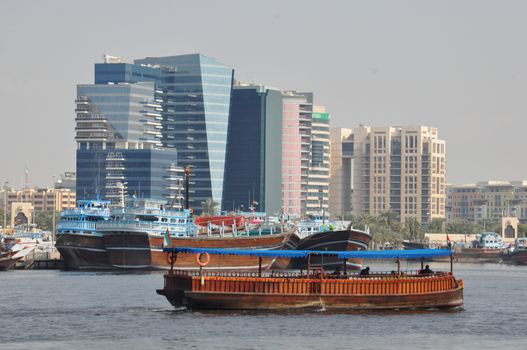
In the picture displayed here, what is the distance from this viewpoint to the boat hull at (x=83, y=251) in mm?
176250

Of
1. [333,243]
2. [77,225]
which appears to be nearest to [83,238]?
[77,225]

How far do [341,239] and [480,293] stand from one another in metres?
49.3

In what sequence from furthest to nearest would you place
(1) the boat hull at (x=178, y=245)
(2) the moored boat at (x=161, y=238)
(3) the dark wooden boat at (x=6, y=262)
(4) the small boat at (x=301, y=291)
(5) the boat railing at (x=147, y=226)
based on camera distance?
(3) the dark wooden boat at (x=6, y=262) < (5) the boat railing at (x=147, y=226) < (2) the moored boat at (x=161, y=238) < (1) the boat hull at (x=178, y=245) < (4) the small boat at (x=301, y=291)

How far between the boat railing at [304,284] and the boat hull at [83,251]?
84009mm

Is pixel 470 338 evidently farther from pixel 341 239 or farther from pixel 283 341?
pixel 341 239

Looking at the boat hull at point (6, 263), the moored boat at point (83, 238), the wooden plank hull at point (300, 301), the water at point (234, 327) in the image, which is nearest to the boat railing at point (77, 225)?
the moored boat at point (83, 238)

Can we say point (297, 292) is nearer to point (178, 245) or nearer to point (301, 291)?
point (301, 291)

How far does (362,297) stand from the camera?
91.8m

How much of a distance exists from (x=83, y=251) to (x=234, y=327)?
98.5m

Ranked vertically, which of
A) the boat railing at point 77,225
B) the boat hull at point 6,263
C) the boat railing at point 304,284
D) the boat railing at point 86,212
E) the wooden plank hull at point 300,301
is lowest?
the boat hull at point 6,263

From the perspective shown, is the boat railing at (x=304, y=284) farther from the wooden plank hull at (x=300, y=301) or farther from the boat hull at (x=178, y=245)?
the boat hull at (x=178, y=245)

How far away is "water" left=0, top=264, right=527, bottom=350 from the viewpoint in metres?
76.3

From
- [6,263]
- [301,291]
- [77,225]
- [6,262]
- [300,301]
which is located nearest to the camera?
[300,301]

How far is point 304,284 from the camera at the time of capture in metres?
91.1
